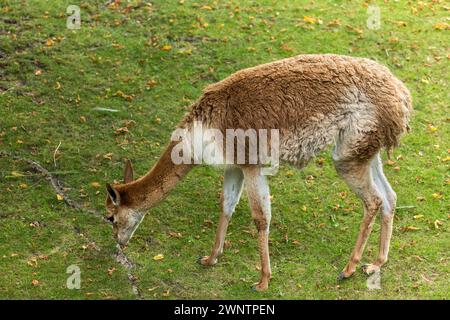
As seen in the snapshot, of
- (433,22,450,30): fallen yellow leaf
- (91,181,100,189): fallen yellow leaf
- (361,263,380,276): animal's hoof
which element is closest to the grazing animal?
(361,263,380,276): animal's hoof

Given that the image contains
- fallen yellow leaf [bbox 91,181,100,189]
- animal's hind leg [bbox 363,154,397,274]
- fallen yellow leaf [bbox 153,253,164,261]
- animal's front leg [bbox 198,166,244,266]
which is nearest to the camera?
Result: animal's hind leg [bbox 363,154,397,274]

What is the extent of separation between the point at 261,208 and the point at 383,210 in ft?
4.27

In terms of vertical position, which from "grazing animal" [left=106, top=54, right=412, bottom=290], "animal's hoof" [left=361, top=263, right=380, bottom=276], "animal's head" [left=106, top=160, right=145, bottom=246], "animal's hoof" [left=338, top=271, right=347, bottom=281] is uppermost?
"grazing animal" [left=106, top=54, right=412, bottom=290]

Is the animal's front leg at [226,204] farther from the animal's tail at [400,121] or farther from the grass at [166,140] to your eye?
the animal's tail at [400,121]

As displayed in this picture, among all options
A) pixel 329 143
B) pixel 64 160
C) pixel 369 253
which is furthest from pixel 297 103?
pixel 64 160

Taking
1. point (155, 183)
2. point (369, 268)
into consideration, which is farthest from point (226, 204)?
point (369, 268)

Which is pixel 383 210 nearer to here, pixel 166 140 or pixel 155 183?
pixel 155 183

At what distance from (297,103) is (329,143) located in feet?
1.65

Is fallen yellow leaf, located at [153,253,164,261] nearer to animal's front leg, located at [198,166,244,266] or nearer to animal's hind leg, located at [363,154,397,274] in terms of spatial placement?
animal's front leg, located at [198,166,244,266]

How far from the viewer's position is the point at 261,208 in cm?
768

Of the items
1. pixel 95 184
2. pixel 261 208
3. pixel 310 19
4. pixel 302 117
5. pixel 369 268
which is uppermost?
pixel 310 19

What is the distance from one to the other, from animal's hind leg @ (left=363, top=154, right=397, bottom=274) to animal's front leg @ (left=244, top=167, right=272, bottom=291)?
41.8 inches

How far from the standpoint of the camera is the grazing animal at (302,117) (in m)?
7.53

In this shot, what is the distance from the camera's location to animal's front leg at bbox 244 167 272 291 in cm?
758
